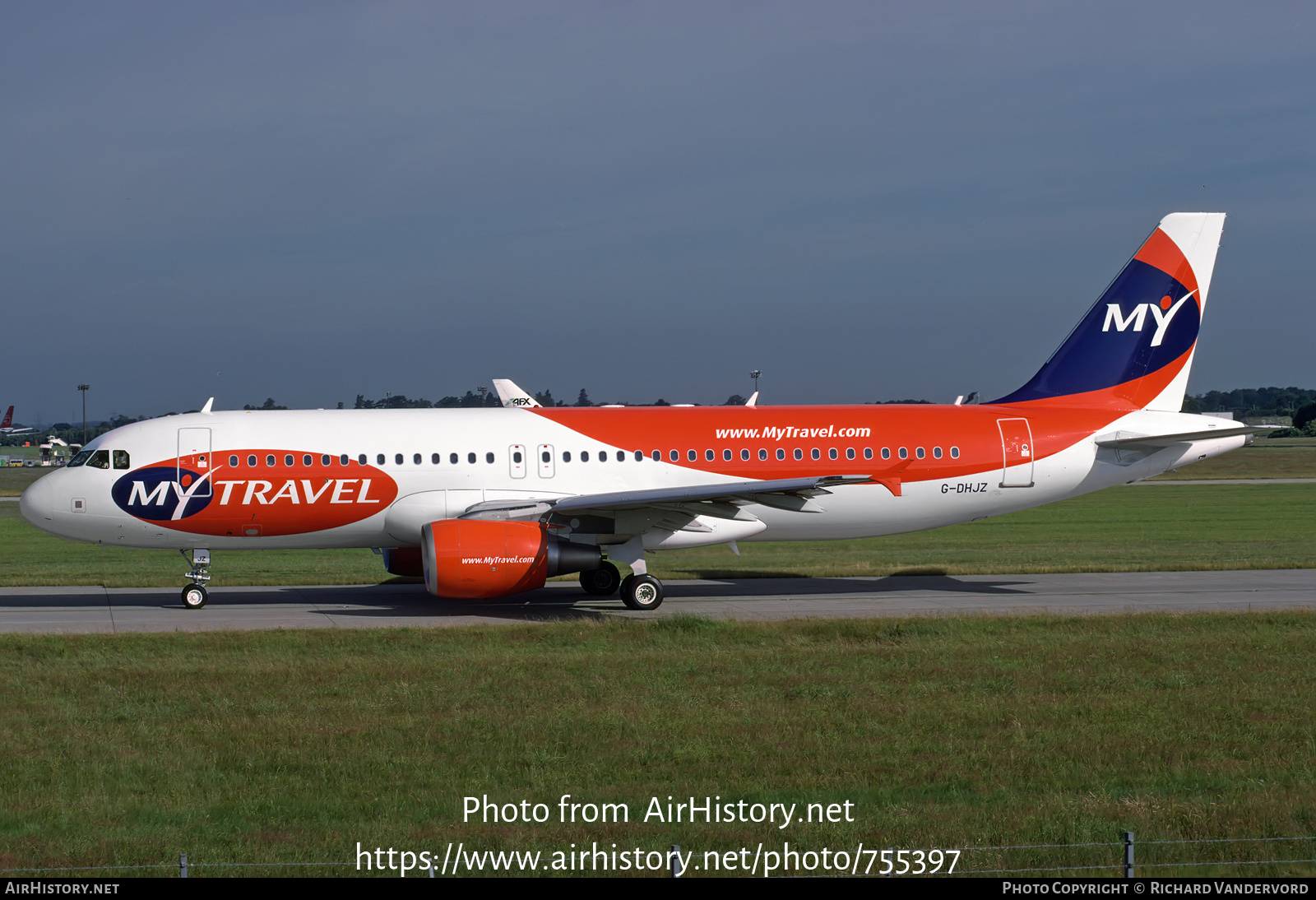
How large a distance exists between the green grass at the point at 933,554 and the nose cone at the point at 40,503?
17.1ft

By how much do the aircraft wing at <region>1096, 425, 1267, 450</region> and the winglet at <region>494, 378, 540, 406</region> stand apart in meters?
23.9

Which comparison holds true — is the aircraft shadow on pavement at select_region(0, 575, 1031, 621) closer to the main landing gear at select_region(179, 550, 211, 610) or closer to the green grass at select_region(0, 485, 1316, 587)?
the main landing gear at select_region(179, 550, 211, 610)

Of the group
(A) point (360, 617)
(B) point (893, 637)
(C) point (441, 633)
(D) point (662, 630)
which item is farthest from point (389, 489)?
(B) point (893, 637)

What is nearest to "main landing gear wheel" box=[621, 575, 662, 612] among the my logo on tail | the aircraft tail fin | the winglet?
the aircraft tail fin

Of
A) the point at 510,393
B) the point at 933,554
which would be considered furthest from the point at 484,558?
the point at 510,393

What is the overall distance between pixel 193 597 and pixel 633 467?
887 centimetres

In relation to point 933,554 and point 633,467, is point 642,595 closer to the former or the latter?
point 633,467

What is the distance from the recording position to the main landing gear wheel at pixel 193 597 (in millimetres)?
22781

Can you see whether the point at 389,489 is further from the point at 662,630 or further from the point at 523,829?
the point at 523,829

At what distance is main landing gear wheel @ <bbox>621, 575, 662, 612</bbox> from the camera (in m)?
22.4

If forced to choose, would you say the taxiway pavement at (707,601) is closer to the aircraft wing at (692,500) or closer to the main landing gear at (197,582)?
the main landing gear at (197,582)

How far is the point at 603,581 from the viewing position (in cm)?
2461

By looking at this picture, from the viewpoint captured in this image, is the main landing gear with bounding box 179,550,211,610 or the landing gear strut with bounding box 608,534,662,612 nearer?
the landing gear strut with bounding box 608,534,662,612

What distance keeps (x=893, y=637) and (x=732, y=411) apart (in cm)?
799
